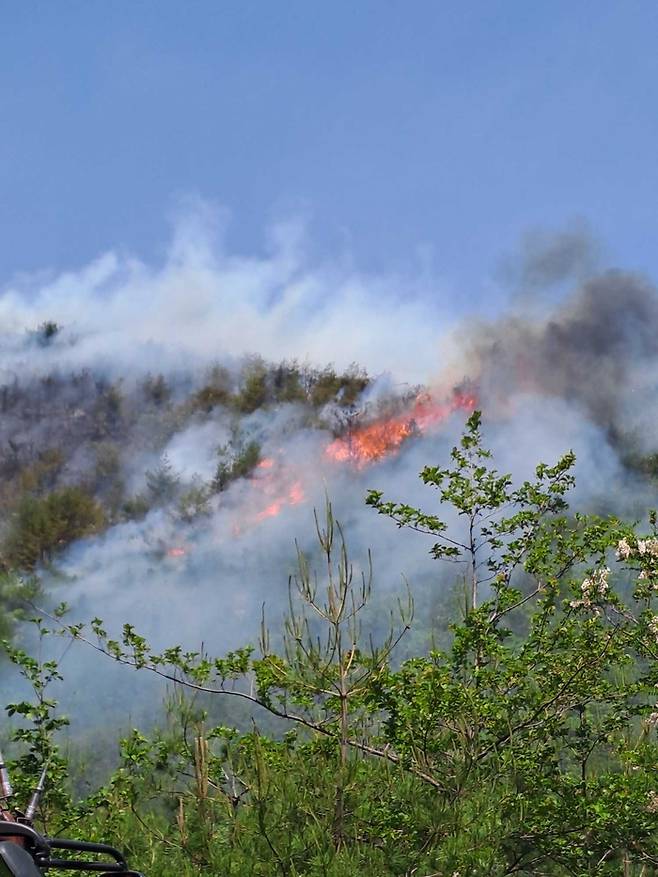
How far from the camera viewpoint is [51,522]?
41.6 m

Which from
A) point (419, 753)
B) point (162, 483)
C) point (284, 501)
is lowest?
point (419, 753)

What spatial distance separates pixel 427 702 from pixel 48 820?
2.89 metres

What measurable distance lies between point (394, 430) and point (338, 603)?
4001 cm

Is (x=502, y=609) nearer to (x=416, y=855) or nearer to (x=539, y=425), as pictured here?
(x=416, y=855)

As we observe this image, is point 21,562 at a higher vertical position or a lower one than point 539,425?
lower

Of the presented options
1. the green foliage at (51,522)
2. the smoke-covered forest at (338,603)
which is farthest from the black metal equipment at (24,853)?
the green foliage at (51,522)

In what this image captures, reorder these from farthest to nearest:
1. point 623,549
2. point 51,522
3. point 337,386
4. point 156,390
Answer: point 156,390 < point 337,386 < point 51,522 < point 623,549

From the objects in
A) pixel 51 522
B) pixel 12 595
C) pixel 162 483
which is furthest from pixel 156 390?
pixel 12 595

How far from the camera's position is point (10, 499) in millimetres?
40812

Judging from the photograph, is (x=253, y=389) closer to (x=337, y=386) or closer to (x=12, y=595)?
(x=337, y=386)

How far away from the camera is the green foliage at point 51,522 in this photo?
129 ft

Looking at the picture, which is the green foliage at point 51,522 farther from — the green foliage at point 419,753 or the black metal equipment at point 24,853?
the black metal equipment at point 24,853

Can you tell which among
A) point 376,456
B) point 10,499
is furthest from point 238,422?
point 10,499

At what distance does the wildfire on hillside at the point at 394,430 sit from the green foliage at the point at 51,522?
990cm
